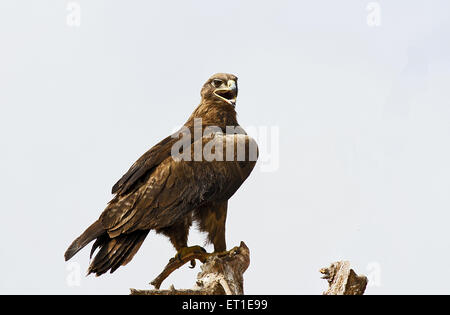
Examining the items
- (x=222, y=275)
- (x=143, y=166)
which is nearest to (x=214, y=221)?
(x=143, y=166)

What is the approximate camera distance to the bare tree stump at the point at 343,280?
19.7ft

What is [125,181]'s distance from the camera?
790 centimetres

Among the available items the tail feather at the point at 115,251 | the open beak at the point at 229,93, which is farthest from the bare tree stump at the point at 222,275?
the open beak at the point at 229,93

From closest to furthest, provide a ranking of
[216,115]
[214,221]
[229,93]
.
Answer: [214,221], [216,115], [229,93]

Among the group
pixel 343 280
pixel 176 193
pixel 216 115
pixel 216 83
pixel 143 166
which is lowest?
pixel 343 280

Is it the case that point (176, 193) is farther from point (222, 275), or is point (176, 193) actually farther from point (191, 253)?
point (222, 275)

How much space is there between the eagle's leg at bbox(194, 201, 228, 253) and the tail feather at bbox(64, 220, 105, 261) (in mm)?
1098

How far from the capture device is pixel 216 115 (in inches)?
340

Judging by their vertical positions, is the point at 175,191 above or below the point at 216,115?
below

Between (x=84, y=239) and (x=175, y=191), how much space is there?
1064mm

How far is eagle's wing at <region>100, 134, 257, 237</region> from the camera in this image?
7.47 m
